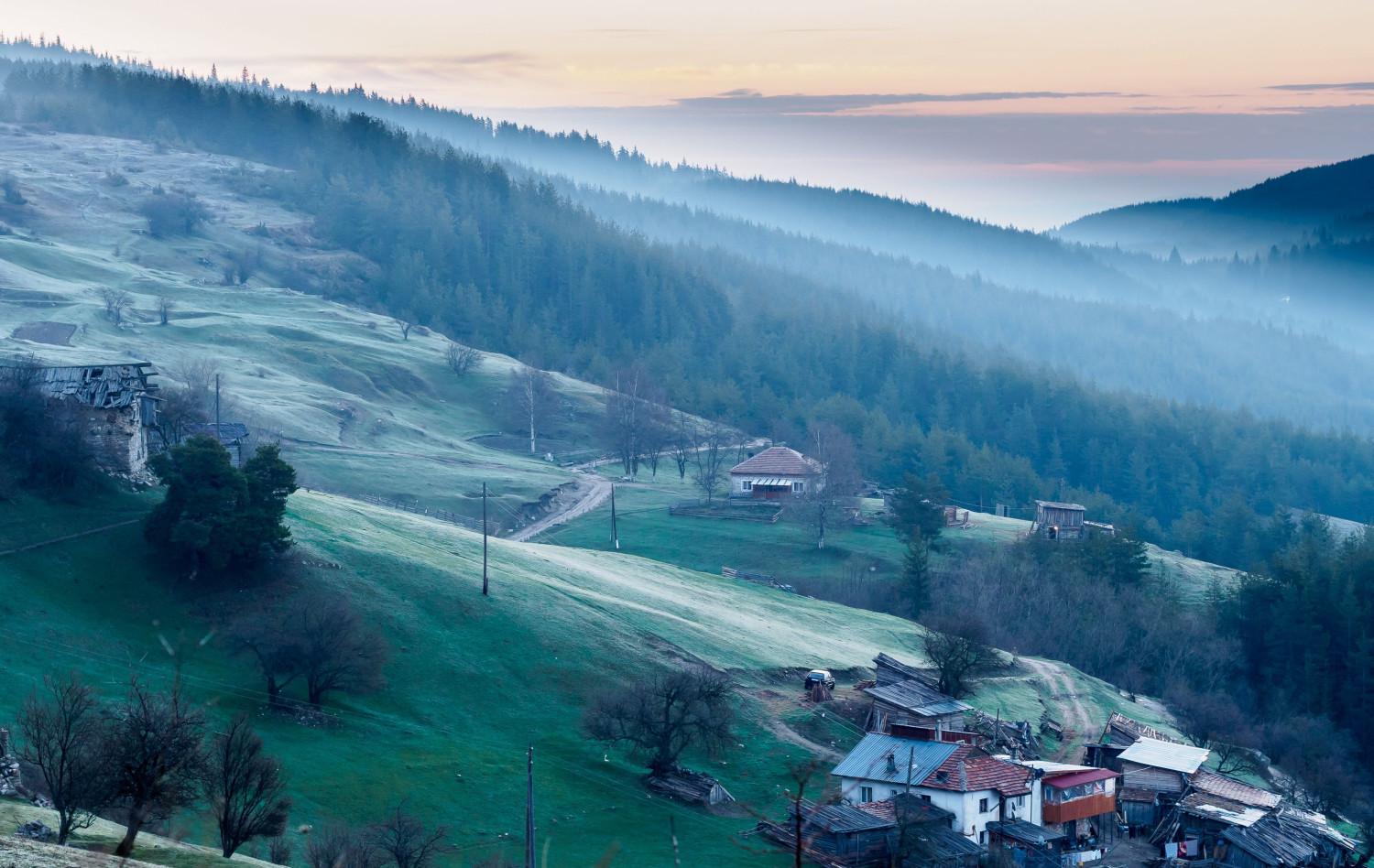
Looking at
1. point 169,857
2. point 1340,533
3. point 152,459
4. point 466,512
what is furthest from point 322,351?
point 1340,533

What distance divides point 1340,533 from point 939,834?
12652 cm

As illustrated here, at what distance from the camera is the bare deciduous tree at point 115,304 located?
395 ft

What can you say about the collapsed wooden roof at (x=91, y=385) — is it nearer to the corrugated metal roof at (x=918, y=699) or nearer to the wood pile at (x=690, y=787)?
the wood pile at (x=690, y=787)

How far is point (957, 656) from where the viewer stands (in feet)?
209

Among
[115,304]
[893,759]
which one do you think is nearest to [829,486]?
[893,759]

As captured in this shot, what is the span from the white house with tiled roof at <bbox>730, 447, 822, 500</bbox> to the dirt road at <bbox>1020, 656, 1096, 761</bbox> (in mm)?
35087

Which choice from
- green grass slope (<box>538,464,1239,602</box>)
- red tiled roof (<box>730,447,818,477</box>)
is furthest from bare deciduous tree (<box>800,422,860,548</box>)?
red tiled roof (<box>730,447,818,477</box>)

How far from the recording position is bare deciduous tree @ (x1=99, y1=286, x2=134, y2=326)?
395ft

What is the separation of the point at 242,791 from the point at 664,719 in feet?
64.0

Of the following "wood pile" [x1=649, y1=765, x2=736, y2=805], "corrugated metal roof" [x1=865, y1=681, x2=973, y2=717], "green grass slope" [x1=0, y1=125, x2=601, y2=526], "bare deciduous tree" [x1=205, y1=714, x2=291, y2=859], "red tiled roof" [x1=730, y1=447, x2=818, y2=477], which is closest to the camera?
"bare deciduous tree" [x1=205, y1=714, x2=291, y2=859]

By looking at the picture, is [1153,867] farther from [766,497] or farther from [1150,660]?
[766,497]

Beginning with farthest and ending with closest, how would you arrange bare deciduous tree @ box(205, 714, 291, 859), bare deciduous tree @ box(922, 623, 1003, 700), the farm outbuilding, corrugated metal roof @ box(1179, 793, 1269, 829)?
bare deciduous tree @ box(922, 623, 1003, 700)
the farm outbuilding
corrugated metal roof @ box(1179, 793, 1269, 829)
bare deciduous tree @ box(205, 714, 291, 859)

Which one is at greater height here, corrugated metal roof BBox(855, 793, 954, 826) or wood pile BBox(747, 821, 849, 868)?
corrugated metal roof BBox(855, 793, 954, 826)

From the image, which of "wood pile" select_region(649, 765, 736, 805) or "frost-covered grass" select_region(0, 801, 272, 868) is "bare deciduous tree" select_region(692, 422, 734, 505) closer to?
"wood pile" select_region(649, 765, 736, 805)
